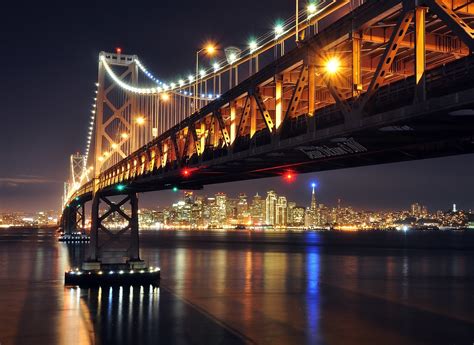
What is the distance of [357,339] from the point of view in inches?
1030

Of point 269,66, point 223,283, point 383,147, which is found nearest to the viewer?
point 383,147

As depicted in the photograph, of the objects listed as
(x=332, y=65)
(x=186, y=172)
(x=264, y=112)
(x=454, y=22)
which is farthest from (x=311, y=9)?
(x=186, y=172)

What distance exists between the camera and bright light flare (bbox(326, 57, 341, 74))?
15633mm

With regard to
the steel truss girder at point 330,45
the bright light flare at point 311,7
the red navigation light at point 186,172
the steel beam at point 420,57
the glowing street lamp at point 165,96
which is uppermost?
the glowing street lamp at point 165,96

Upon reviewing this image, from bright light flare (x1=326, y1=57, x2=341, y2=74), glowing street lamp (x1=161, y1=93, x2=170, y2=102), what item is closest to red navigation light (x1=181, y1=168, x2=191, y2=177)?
bright light flare (x1=326, y1=57, x2=341, y2=74)

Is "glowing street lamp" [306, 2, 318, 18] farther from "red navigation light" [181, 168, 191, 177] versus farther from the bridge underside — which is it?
"red navigation light" [181, 168, 191, 177]

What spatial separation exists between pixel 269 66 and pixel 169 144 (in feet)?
50.0

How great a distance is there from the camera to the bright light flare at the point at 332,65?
15.6 meters

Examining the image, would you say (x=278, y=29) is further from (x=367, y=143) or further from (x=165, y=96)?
(x=165, y=96)

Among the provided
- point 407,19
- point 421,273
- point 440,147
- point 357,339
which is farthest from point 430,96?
point 421,273

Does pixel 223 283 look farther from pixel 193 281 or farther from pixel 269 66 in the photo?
pixel 269 66

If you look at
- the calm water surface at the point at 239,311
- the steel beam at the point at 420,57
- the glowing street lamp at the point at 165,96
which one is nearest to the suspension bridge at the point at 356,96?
the steel beam at the point at 420,57

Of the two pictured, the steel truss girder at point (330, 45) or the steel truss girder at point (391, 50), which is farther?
the steel truss girder at point (330, 45)

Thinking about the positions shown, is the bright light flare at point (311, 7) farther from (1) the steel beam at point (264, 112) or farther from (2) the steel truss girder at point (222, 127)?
(2) the steel truss girder at point (222, 127)
